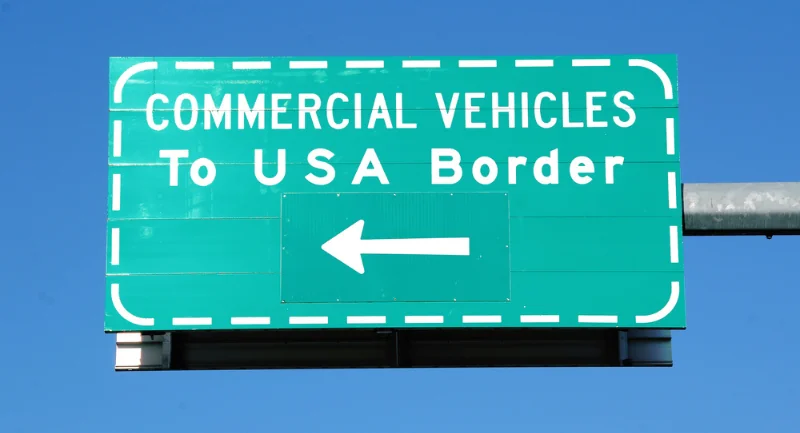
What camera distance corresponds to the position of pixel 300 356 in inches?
1152

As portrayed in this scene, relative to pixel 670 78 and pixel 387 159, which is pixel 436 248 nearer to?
pixel 387 159

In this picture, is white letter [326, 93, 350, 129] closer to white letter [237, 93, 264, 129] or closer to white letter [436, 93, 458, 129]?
white letter [237, 93, 264, 129]

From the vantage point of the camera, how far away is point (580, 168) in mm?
28578

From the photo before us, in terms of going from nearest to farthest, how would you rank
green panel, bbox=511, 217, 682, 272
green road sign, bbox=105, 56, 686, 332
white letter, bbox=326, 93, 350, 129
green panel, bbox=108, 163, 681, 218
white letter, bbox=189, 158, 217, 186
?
green road sign, bbox=105, 56, 686, 332 → green panel, bbox=511, 217, 682, 272 → green panel, bbox=108, 163, 681, 218 → white letter, bbox=189, 158, 217, 186 → white letter, bbox=326, 93, 350, 129

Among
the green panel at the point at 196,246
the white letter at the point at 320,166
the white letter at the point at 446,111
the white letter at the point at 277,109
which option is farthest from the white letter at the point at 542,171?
the green panel at the point at 196,246

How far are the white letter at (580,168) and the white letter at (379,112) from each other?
245 centimetres

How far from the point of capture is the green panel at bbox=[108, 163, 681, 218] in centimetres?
2850

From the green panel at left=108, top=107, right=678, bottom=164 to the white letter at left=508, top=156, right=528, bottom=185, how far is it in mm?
62

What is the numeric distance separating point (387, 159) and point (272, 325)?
2628 mm

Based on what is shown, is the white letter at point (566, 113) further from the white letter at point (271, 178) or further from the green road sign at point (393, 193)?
the white letter at point (271, 178)

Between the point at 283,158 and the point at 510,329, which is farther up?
the point at 283,158

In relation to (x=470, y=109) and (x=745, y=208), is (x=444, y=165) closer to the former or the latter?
(x=470, y=109)

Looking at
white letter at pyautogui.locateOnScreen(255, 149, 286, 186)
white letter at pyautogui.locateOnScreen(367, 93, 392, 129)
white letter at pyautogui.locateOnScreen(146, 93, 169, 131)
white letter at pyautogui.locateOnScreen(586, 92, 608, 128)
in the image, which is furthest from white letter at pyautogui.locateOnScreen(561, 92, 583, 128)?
white letter at pyautogui.locateOnScreen(146, 93, 169, 131)

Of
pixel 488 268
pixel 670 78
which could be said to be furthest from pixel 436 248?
pixel 670 78
